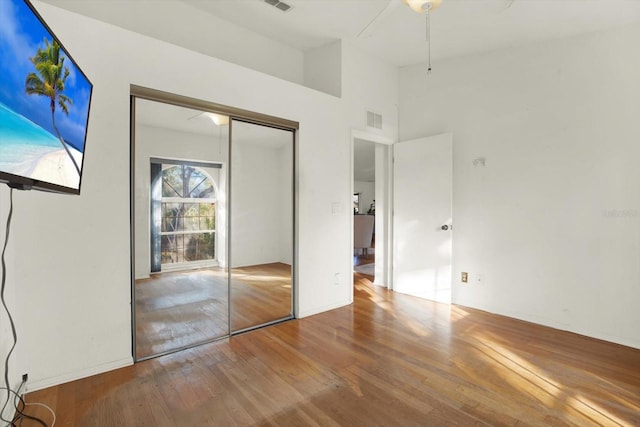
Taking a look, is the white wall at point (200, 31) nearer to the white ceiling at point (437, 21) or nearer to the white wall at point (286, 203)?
the white ceiling at point (437, 21)

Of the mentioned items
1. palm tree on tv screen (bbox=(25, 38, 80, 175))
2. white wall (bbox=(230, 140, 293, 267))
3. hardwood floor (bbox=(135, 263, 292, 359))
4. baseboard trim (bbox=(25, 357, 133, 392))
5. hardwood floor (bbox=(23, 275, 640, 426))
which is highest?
palm tree on tv screen (bbox=(25, 38, 80, 175))

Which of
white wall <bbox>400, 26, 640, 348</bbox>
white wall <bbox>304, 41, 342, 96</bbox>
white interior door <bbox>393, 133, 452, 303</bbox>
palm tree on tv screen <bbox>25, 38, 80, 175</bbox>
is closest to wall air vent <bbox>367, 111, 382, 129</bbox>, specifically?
white interior door <bbox>393, 133, 452, 303</bbox>

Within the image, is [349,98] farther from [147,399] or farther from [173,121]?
[147,399]

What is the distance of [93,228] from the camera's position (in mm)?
2309

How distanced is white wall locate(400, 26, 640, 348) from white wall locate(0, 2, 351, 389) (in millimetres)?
2903

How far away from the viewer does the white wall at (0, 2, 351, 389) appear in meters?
2.08

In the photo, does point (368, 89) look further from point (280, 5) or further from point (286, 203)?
point (286, 203)

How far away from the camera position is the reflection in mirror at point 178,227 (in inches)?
103

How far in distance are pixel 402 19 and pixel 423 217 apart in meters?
2.35

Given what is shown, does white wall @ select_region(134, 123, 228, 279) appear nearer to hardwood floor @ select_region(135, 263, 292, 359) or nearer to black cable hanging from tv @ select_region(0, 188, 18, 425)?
hardwood floor @ select_region(135, 263, 292, 359)

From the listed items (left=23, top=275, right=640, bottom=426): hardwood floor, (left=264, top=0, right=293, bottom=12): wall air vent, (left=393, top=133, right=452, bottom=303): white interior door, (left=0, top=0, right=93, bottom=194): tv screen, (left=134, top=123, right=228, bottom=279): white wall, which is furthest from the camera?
(left=393, top=133, right=452, bottom=303): white interior door

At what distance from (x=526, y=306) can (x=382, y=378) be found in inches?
87.4

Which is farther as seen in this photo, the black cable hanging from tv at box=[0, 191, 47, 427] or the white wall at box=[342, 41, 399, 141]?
the white wall at box=[342, 41, 399, 141]

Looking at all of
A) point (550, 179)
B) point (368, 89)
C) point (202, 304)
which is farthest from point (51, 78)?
point (550, 179)
